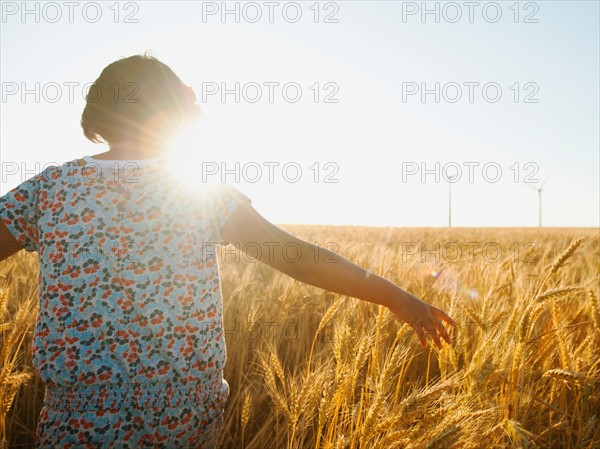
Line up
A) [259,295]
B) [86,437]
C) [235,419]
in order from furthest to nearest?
[259,295] < [235,419] < [86,437]

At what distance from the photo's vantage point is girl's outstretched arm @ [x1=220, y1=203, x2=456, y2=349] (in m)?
1.32

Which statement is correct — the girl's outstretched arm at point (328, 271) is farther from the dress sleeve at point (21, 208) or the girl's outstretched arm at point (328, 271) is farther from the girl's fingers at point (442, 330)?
the dress sleeve at point (21, 208)

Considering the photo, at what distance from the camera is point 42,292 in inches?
49.4

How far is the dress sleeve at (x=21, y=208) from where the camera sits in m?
1.31

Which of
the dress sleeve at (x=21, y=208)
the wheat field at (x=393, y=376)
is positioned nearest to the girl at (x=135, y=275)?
the dress sleeve at (x=21, y=208)

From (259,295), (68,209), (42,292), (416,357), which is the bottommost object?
(416,357)

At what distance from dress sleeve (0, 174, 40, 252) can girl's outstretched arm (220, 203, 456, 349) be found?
63 cm

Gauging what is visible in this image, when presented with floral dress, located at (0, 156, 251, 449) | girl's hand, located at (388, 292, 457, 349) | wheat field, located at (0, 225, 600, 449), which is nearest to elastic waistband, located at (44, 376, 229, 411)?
floral dress, located at (0, 156, 251, 449)

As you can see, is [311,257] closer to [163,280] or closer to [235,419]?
[163,280]

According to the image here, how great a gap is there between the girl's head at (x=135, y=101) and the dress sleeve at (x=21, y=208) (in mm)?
286

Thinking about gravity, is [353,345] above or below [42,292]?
below

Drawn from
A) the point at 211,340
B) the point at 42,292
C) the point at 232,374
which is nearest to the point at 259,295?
the point at 232,374

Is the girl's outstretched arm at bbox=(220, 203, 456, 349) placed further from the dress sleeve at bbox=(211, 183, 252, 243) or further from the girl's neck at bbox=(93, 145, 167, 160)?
the girl's neck at bbox=(93, 145, 167, 160)

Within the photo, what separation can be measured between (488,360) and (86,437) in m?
1.22
